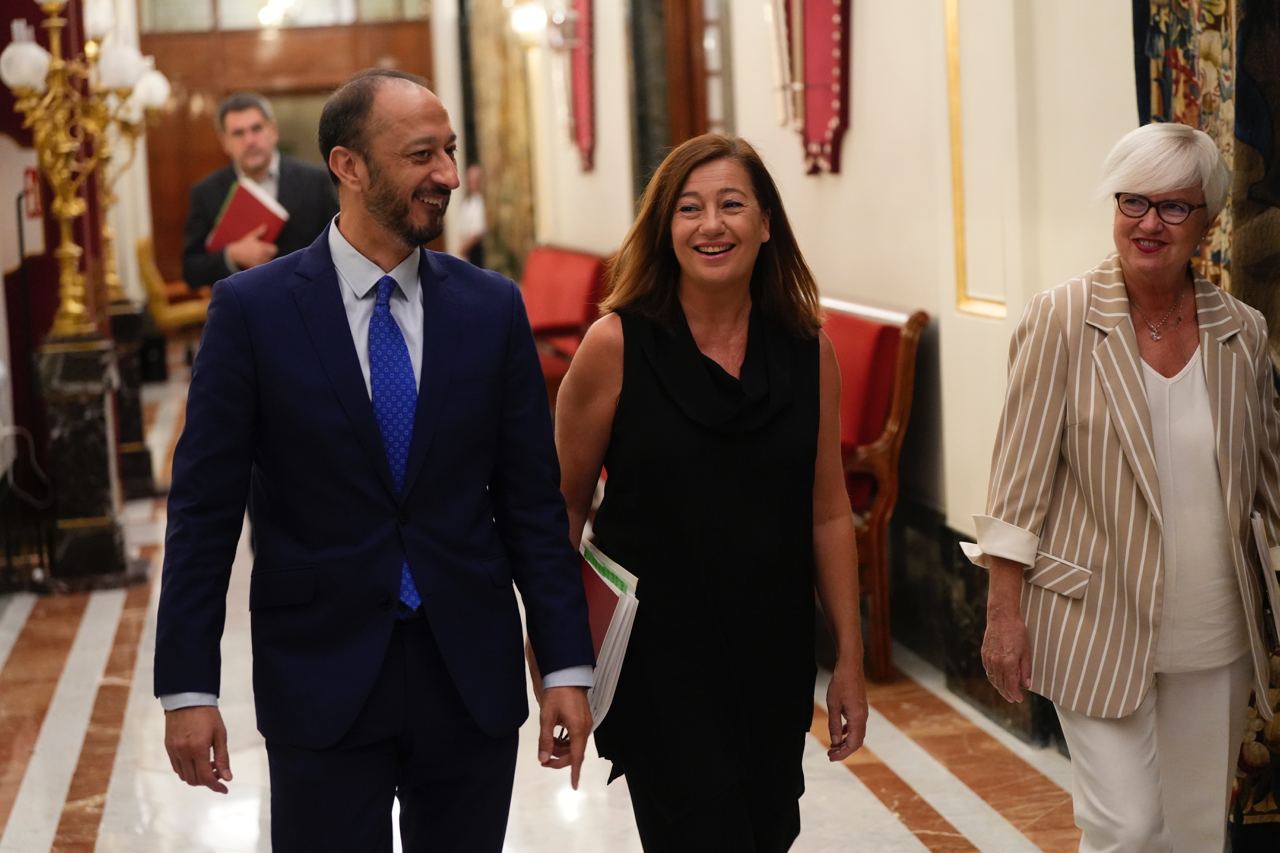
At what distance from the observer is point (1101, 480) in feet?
9.09

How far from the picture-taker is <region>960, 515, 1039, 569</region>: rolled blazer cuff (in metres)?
2.81

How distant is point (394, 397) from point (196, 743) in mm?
516

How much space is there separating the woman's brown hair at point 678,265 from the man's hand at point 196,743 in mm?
903

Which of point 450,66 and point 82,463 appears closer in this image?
point 82,463

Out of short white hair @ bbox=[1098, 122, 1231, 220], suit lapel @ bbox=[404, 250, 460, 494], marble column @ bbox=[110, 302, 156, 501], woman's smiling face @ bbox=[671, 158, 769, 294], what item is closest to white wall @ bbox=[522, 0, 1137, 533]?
short white hair @ bbox=[1098, 122, 1231, 220]

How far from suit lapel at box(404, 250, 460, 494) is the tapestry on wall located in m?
1.70

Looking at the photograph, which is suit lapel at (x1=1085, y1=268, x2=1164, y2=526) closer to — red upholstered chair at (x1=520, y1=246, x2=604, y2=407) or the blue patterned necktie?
the blue patterned necktie


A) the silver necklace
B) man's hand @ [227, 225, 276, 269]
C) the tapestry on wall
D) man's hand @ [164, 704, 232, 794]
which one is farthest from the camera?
man's hand @ [227, 225, 276, 269]

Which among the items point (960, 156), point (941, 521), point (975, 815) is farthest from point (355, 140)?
point (941, 521)

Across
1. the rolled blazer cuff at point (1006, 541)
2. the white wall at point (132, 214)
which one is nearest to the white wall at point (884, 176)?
the rolled blazer cuff at point (1006, 541)

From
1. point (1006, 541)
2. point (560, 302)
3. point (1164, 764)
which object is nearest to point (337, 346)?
point (1006, 541)

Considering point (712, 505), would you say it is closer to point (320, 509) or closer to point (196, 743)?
point (320, 509)

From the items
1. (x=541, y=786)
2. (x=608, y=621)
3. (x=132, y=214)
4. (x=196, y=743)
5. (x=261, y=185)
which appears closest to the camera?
(x=196, y=743)

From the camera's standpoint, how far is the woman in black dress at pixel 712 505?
2.64 metres
